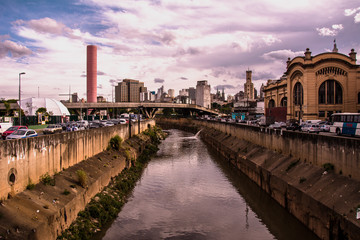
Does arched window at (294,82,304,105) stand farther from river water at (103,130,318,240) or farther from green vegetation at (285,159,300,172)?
green vegetation at (285,159,300,172)

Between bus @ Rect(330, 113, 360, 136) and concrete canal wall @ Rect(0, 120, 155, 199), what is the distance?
2654cm

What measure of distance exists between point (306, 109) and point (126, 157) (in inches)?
2085

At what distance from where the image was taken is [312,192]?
17641mm

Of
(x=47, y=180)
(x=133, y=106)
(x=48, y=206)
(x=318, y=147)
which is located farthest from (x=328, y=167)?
(x=133, y=106)

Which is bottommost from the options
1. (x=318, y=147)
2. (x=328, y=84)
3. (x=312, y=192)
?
(x=312, y=192)

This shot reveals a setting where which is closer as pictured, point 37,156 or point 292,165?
point 37,156

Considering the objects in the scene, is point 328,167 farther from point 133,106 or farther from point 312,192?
point 133,106

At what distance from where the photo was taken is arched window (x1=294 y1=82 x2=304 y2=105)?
76.6m

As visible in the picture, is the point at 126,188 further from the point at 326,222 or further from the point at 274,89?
the point at 274,89

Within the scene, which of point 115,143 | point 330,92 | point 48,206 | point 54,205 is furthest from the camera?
point 330,92

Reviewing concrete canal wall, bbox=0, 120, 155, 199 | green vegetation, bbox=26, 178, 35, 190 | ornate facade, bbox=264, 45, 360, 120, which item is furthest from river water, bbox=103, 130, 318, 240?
ornate facade, bbox=264, 45, 360, 120

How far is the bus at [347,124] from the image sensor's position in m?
31.0

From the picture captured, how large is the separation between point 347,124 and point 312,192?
18.7m

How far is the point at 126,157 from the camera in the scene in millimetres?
35281
